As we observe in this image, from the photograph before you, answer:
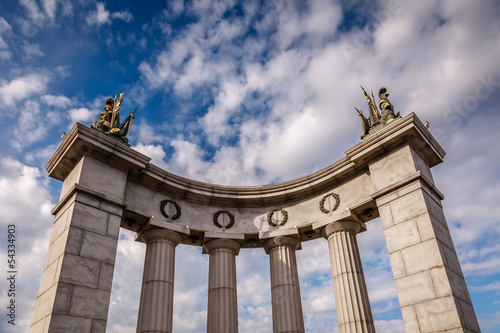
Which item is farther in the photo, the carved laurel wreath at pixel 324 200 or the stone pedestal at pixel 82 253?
the carved laurel wreath at pixel 324 200

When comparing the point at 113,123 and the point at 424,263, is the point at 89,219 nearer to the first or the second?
the point at 113,123

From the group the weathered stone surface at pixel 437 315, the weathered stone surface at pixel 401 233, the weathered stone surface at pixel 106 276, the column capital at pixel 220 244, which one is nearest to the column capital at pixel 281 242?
the column capital at pixel 220 244

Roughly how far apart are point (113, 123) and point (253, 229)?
43.4 feet

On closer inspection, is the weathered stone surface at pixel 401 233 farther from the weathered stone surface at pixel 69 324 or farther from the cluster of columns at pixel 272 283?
the weathered stone surface at pixel 69 324

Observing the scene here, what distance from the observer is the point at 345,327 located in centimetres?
2344

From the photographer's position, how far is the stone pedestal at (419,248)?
18312 millimetres

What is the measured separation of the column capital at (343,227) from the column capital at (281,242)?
295 cm

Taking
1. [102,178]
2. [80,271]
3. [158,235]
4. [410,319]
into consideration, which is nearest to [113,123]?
[102,178]

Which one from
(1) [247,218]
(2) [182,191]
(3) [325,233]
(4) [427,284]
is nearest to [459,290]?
(4) [427,284]

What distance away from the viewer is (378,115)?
26359mm

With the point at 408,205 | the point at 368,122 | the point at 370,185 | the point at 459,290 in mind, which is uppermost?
the point at 368,122

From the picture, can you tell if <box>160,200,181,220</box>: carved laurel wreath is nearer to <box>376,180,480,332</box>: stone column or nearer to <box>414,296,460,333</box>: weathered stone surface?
<box>376,180,480,332</box>: stone column

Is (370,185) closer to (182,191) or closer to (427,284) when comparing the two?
(427,284)

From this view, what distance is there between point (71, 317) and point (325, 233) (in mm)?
17187
